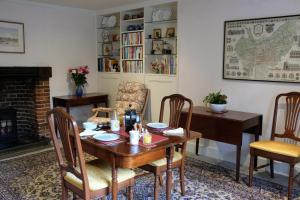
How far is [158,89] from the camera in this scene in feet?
15.4

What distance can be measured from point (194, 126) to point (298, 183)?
4.25ft

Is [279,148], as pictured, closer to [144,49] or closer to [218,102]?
[218,102]

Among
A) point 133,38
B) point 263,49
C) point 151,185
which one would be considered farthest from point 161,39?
point 151,185

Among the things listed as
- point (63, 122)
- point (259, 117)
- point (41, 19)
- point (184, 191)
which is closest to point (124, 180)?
point (63, 122)

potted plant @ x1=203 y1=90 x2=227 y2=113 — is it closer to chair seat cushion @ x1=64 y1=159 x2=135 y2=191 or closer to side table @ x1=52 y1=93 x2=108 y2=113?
chair seat cushion @ x1=64 y1=159 x2=135 y2=191

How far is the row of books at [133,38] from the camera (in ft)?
16.0

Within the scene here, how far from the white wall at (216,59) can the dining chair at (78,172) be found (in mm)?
1993

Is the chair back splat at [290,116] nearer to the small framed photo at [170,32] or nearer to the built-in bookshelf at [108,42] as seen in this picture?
the small framed photo at [170,32]

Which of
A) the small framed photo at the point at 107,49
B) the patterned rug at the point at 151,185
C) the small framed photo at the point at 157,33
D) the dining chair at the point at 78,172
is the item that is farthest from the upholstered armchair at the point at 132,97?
the dining chair at the point at 78,172

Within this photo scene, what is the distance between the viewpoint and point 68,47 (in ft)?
17.0

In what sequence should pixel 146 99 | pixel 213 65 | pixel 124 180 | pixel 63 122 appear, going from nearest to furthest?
pixel 63 122
pixel 124 180
pixel 213 65
pixel 146 99

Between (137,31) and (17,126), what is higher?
(137,31)

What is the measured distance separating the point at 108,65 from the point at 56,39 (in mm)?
1033

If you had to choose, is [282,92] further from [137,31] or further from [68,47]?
[68,47]
